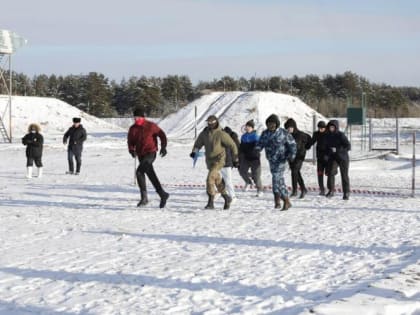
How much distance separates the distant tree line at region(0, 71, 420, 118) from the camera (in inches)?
3332

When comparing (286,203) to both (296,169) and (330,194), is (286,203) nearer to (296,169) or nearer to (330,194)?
(296,169)

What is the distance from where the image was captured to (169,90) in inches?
3723

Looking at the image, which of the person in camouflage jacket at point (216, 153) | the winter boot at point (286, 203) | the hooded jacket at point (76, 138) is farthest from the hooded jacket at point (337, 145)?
the hooded jacket at point (76, 138)

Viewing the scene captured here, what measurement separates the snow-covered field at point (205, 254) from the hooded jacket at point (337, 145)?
945mm

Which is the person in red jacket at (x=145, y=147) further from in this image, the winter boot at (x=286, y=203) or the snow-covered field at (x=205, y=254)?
the winter boot at (x=286, y=203)

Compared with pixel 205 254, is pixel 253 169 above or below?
above

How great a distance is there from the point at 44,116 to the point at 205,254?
50.8 m

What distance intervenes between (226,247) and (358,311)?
10.7 ft

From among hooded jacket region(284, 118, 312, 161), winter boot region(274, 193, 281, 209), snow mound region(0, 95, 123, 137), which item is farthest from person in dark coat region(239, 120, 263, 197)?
snow mound region(0, 95, 123, 137)

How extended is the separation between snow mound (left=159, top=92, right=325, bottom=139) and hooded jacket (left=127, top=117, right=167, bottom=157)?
1499 inches

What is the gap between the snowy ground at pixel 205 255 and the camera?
5844mm

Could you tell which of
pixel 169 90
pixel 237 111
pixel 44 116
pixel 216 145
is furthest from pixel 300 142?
pixel 169 90

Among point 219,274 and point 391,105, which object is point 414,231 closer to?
point 219,274

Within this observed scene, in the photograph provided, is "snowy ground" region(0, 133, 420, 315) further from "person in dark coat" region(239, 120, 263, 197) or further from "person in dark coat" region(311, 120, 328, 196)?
"person in dark coat" region(311, 120, 328, 196)
